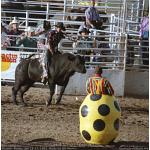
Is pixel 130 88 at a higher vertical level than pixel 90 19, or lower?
lower

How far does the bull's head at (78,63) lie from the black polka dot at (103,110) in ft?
18.5

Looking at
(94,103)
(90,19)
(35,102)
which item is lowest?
(35,102)

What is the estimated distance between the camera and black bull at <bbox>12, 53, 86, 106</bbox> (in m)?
15.0

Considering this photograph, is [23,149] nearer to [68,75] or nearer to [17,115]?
[17,115]

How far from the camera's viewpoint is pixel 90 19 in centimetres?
1877

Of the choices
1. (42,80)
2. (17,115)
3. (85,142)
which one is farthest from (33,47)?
(85,142)

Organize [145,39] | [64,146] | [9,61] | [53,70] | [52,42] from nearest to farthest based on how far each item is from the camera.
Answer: [64,146] < [52,42] < [53,70] < [9,61] < [145,39]

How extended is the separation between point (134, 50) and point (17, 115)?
5.81m

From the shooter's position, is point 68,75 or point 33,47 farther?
point 33,47

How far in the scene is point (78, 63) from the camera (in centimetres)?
1499

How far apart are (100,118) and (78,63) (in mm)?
5726

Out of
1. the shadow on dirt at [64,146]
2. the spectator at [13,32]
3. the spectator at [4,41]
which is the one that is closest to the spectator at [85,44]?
the spectator at [13,32]

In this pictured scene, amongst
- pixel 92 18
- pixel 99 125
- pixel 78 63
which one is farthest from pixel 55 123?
pixel 92 18

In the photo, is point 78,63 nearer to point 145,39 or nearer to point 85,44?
point 85,44
